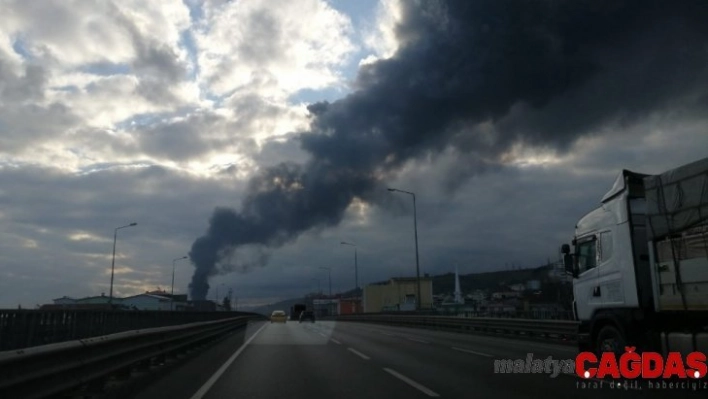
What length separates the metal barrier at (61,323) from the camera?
14.1 m

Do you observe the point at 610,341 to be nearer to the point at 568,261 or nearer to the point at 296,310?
the point at 568,261

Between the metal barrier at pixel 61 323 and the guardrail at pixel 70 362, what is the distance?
296 cm

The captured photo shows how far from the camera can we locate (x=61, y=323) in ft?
55.6

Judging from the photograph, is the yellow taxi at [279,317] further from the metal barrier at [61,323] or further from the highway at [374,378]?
the highway at [374,378]

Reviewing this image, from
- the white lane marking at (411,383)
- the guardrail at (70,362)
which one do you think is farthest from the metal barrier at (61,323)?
the white lane marking at (411,383)

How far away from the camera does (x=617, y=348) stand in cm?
1176

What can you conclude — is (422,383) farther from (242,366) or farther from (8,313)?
(8,313)

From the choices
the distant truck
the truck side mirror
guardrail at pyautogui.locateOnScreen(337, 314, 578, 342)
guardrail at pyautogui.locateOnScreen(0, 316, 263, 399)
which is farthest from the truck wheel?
the distant truck

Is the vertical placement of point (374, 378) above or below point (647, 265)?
below

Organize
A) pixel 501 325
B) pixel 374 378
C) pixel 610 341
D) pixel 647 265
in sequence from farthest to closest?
pixel 501 325
pixel 374 378
pixel 610 341
pixel 647 265

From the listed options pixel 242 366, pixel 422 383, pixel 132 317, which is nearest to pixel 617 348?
pixel 422 383

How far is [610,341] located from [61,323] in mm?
13718

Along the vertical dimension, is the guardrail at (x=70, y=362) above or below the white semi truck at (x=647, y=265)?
below

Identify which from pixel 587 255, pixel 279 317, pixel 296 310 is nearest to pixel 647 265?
pixel 587 255
